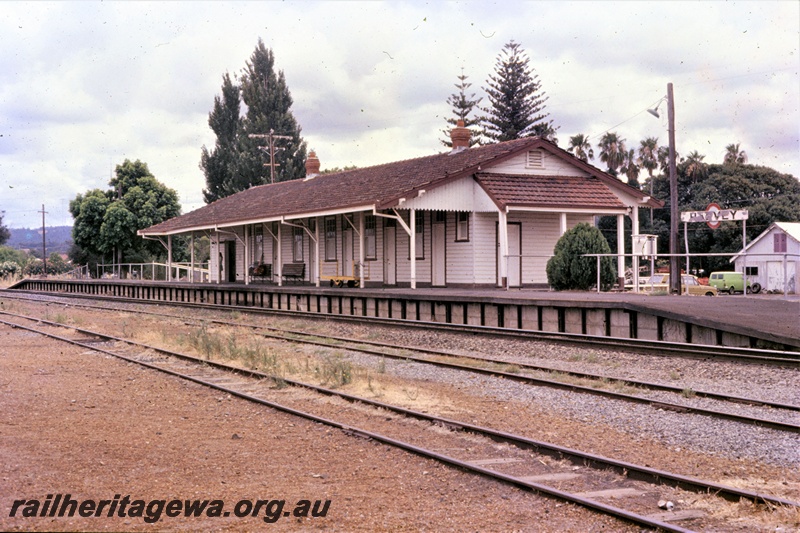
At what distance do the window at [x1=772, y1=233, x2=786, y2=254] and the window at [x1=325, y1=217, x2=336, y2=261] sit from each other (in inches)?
1077

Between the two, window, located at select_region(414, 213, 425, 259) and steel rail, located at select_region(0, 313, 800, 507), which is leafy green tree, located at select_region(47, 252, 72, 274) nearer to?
window, located at select_region(414, 213, 425, 259)

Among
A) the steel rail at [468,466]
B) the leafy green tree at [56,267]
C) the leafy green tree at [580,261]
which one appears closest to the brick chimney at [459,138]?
the leafy green tree at [580,261]

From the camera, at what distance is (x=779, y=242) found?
154ft

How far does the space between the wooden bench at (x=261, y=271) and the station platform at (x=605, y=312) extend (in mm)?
8438

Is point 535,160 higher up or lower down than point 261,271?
higher up

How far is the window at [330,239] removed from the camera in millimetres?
30750

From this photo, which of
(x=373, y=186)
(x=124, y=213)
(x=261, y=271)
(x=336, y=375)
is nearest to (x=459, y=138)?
(x=373, y=186)

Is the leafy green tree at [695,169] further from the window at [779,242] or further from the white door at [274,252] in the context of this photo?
the white door at [274,252]

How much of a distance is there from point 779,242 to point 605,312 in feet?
117

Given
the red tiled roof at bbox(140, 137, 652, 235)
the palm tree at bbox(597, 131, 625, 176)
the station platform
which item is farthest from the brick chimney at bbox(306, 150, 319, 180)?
the palm tree at bbox(597, 131, 625, 176)

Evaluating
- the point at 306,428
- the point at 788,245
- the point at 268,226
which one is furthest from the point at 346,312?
the point at 788,245

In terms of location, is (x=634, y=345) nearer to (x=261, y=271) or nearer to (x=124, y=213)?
(x=261, y=271)

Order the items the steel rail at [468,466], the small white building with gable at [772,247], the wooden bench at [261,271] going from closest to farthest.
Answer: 1. the steel rail at [468,466]
2. the wooden bench at [261,271]
3. the small white building with gable at [772,247]

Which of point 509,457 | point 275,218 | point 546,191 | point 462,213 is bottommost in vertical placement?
point 509,457
